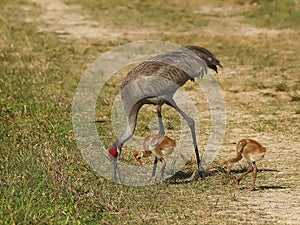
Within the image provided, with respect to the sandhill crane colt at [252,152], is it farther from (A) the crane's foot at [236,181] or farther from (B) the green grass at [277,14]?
(B) the green grass at [277,14]

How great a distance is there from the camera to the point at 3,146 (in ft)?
27.2

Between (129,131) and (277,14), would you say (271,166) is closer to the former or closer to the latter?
(129,131)

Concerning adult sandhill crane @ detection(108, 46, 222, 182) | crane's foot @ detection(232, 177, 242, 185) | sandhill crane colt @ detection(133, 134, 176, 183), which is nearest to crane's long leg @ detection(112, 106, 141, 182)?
adult sandhill crane @ detection(108, 46, 222, 182)

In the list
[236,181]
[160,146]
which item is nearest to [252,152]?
[236,181]

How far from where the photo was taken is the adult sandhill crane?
7.50 metres

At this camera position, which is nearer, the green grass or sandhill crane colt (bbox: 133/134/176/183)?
sandhill crane colt (bbox: 133/134/176/183)

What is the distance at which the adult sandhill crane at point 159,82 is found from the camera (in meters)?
7.50

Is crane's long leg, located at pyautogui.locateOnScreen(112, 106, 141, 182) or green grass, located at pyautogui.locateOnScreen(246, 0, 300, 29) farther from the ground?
crane's long leg, located at pyautogui.locateOnScreen(112, 106, 141, 182)

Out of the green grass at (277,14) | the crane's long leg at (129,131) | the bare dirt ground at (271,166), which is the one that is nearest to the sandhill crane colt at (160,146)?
the crane's long leg at (129,131)

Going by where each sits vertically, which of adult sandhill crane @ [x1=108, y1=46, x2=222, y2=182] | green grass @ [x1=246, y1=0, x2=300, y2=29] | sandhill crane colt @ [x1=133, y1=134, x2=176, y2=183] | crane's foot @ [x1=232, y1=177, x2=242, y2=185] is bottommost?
green grass @ [x1=246, y1=0, x2=300, y2=29]

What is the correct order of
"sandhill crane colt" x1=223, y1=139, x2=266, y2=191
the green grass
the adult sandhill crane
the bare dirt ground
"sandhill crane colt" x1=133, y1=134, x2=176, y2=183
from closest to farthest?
the bare dirt ground → "sandhill crane colt" x1=223, y1=139, x2=266, y2=191 → "sandhill crane colt" x1=133, y1=134, x2=176, y2=183 → the adult sandhill crane → the green grass

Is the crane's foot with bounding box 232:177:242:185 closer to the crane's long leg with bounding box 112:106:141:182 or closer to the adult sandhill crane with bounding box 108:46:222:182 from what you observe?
the adult sandhill crane with bounding box 108:46:222:182

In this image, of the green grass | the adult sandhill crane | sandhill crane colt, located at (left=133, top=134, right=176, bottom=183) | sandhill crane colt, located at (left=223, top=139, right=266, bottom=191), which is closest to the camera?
sandhill crane colt, located at (left=223, top=139, right=266, bottom=191)

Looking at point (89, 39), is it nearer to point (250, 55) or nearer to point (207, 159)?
point (250, 55)
